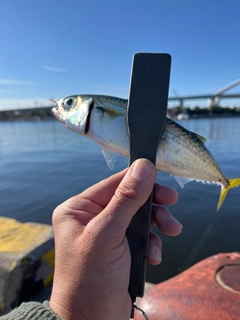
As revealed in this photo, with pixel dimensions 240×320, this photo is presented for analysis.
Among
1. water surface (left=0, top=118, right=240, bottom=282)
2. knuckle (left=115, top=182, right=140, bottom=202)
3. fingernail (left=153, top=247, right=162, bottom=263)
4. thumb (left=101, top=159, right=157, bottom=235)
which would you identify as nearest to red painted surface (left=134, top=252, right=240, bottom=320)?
fingernail (left=153, top=247, right=162, bottom=263)

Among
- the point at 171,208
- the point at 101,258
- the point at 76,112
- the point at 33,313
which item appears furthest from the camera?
the point at 171,208

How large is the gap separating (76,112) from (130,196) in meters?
0.89

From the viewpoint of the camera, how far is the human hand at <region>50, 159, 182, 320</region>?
185cm

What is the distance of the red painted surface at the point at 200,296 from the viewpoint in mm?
2957

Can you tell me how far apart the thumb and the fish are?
0.22 meters

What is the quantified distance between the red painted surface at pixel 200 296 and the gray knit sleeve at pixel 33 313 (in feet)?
5.92

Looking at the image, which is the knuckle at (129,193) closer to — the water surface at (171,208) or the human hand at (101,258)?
the human hand at (101,258)

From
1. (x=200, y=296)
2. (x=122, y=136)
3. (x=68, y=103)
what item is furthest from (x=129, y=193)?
(x=200, y=296)

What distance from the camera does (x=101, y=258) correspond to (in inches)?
74.5

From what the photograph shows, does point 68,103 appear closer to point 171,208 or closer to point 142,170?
point 142,170

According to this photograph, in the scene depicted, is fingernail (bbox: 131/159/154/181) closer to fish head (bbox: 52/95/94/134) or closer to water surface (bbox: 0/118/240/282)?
fish head (bbox: 52/95/94/134)

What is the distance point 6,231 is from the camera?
4.64 m

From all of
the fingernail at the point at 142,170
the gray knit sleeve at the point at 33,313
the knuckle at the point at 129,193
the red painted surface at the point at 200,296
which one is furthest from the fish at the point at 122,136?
the red painted surface at the point at 200,296

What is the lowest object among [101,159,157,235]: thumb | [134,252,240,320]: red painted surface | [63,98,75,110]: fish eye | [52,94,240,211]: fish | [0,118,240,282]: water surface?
[0,118,240,282]: water surface
